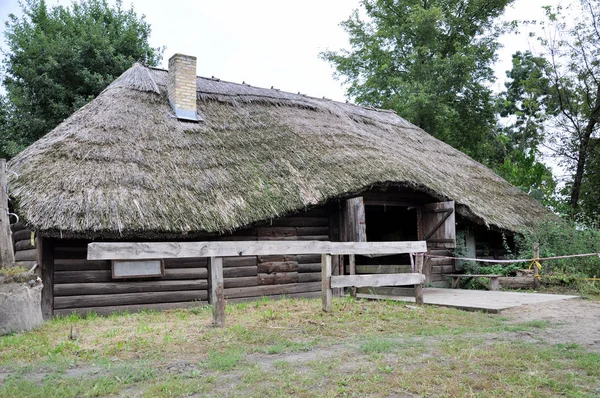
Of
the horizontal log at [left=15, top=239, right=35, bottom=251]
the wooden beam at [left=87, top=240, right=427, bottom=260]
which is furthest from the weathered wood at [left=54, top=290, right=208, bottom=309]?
the wooden beam at [left=87, top=240, right=427, bottom=260]

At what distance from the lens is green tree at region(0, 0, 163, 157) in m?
22.0

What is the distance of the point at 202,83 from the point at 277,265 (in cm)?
626

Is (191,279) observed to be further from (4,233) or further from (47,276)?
(4,233)

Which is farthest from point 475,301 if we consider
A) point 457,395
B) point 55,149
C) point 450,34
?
point 450,34

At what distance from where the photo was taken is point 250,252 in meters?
7.65

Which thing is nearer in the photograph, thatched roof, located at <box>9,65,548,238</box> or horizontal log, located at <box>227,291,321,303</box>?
thatched roof, located at <box>9,65,548,238</box>

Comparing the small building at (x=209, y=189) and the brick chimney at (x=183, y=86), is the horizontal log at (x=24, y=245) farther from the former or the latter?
the brick chimney at (x=183, y=86)

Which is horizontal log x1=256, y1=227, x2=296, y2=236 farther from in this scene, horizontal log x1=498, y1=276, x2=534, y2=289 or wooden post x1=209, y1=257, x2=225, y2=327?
horizontal log x1=498, y1=276, x2=534, y2=289

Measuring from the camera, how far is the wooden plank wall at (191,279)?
392 inches

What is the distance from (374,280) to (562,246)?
321 inches

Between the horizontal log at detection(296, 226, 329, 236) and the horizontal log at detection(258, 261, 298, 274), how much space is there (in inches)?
29.1

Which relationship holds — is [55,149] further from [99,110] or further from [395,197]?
[395,197]

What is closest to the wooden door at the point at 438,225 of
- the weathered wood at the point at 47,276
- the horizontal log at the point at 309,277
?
the horizontal log at the point at 309,277

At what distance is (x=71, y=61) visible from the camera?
72.7 feet
